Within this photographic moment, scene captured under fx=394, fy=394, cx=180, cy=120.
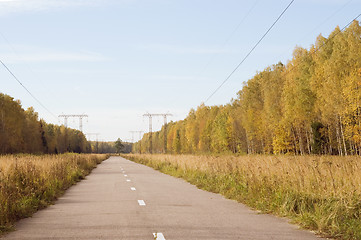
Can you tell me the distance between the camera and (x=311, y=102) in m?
50.4

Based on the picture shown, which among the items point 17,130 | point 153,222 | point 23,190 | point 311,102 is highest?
point 17,130

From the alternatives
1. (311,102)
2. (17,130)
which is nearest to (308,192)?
(311,102)

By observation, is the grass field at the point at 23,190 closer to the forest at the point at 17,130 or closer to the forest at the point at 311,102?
the forest at the point at 311,102

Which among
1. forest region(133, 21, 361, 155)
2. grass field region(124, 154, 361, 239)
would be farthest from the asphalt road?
forest region(133, 21, 361, 155)

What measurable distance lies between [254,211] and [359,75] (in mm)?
34744

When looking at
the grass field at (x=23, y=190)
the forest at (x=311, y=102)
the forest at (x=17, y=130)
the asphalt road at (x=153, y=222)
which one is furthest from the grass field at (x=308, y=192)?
the forest at (x=17, y=130)

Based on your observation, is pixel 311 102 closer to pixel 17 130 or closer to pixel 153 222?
pixel 153 222

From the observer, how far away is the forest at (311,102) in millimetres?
41750

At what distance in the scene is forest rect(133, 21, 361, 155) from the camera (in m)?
41.8

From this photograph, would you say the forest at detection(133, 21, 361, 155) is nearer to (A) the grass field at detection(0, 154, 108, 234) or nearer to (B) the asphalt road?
(A) the grass field at detection(0, 154, 108, 234)

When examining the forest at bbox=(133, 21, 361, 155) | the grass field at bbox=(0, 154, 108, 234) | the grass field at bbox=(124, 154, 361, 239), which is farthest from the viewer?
the forest at bbox=(133, 21, 361, 155)

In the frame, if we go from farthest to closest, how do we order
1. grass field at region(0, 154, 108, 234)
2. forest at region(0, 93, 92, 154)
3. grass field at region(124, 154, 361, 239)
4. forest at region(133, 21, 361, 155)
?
1. forest at region(0, 93, 92, 154)
2. forest at region(133, 21, 361, 155)
3. grass field at region(0, 154, 108, 234)
4. grass field at region(124, 154, 361, 239)

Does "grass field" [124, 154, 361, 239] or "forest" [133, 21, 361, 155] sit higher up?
"forest" [133, 21, 361, 155]

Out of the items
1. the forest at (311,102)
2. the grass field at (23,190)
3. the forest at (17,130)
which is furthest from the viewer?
A: the forest at (17,130)
